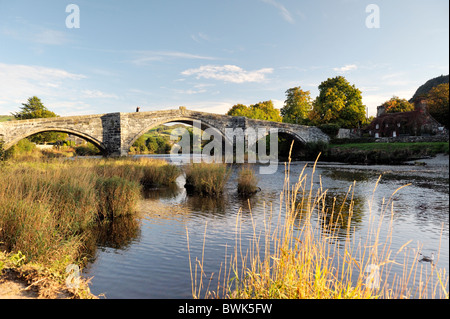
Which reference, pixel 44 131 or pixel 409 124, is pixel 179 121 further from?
pixel 409 124

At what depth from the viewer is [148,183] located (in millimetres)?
15562

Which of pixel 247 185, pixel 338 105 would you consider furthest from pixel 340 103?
pixel 247 185

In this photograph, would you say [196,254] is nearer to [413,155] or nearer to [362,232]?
[362,232]

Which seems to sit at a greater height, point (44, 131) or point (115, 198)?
point (44, 131)

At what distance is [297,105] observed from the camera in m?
56.8

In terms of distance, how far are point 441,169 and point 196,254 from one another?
23842mm

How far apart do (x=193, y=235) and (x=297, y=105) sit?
53199 millimetres

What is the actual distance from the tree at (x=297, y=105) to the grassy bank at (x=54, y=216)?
50834mm

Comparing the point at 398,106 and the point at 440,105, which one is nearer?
the point at 440,105

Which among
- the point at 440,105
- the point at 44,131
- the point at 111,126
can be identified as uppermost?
the point at 440,105

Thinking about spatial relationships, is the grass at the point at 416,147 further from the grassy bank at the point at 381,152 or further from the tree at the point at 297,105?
the tree at the point at 297,105

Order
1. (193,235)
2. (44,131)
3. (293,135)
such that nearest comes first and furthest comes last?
(193,235) < (44,131) < (293,135)

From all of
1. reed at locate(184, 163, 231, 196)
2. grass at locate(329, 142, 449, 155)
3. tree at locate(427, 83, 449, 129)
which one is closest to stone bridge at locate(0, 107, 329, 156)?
reed at locate(184, 163, 231, 196)

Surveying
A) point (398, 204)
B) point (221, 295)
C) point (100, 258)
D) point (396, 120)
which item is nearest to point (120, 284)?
point (100, 258)
